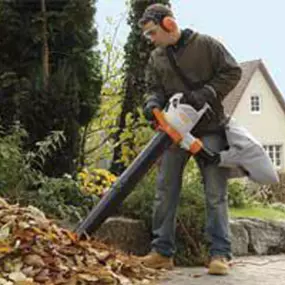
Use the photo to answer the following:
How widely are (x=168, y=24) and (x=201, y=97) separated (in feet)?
1.72

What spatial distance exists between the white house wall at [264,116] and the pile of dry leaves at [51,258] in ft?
95.3

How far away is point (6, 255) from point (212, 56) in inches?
71.6

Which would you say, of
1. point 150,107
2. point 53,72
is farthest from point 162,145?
point 53,72

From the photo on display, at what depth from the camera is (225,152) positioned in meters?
4.79

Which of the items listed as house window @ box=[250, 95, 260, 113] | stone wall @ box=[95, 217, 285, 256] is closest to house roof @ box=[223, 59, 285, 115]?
house window @ box=[250, 95, 260, 113]

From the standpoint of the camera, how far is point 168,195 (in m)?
5.00

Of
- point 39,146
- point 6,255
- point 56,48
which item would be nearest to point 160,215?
point 6,255

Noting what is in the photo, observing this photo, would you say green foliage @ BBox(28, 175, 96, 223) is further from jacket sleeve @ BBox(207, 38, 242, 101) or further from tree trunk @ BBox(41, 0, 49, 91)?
jacket sleeve @ BBox(207, 38, 242, 101)

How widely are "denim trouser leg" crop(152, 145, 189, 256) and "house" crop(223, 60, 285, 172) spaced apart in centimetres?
2813

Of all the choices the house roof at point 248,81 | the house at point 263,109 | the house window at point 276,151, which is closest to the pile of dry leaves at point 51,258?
the house roof at point 248,81

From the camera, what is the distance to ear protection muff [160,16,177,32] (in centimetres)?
477

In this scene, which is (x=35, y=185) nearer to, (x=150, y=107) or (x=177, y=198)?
(x=177, y=198)

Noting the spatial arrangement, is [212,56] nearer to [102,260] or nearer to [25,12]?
[102,260]

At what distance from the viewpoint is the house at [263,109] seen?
3334 centimetres
